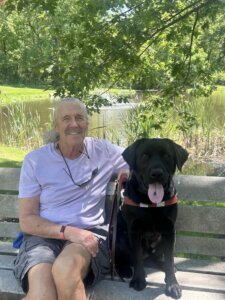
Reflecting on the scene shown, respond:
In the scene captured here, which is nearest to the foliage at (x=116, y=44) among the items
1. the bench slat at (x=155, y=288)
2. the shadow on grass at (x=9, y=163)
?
the shadow on grass at (x=9, y=163)

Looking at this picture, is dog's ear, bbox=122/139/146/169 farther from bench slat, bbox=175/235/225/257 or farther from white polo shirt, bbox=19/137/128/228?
bench slat, bbox=175/235/225/257

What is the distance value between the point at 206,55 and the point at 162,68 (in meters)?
0.68

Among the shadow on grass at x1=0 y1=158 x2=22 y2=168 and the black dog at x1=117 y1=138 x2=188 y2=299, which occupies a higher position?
the black dog at x1=117 y1=138 x2=188 y2=299

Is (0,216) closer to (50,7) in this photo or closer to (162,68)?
(50,7)

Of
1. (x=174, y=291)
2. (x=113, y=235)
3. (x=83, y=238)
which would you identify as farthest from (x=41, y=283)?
(x=174, y=291)

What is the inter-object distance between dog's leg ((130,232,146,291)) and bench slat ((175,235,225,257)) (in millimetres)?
519

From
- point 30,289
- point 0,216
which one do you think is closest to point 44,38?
point 0,216

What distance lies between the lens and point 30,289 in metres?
2.89

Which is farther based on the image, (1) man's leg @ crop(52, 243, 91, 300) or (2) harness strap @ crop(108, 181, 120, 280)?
(2) harness strap @ crop(108, 181, 120, 280)

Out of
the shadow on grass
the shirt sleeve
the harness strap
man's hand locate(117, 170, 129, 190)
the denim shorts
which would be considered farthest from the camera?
the shadow on grass

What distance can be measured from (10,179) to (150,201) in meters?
1.34

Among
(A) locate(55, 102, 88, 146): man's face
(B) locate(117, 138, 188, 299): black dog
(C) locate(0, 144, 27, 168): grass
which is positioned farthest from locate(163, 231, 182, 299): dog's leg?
(C) locate(0, 144, 27, 168): grass

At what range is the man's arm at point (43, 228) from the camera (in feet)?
10.4

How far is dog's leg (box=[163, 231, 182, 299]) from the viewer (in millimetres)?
3123
